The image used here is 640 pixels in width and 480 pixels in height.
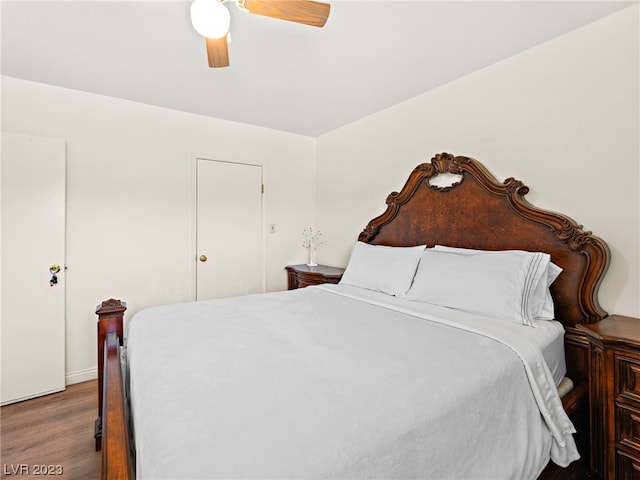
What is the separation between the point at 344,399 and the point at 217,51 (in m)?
1.60

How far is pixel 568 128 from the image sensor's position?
2.02 meters

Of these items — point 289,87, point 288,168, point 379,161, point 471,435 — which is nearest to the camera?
point 471,435

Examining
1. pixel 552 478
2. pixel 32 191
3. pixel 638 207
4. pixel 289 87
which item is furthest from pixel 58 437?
pixel 638 207

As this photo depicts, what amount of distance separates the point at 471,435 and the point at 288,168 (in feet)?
11.3

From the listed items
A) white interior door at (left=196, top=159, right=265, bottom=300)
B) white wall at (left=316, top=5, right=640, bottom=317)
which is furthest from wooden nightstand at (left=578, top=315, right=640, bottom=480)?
white interior door at (left=196, top=159, right=265, bottom=300)

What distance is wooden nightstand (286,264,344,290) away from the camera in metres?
3.26

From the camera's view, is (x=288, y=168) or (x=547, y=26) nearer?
(x=547, y=26)

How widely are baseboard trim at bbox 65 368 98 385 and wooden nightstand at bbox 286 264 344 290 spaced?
205 centimetres

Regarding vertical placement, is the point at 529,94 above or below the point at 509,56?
A: below

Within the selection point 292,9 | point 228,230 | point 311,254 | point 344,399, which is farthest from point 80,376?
point 292,9

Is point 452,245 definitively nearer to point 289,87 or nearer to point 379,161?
point 379,161

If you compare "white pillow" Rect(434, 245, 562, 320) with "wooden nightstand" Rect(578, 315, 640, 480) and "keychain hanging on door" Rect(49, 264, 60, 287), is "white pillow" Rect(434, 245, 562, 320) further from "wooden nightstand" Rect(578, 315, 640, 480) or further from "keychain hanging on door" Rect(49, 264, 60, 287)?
"keychain hanging on door" Rect(49, 264, 60, 287)

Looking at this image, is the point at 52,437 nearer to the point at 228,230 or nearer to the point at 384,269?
the point at 228,230

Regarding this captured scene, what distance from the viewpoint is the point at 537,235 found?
2082 millimetres
